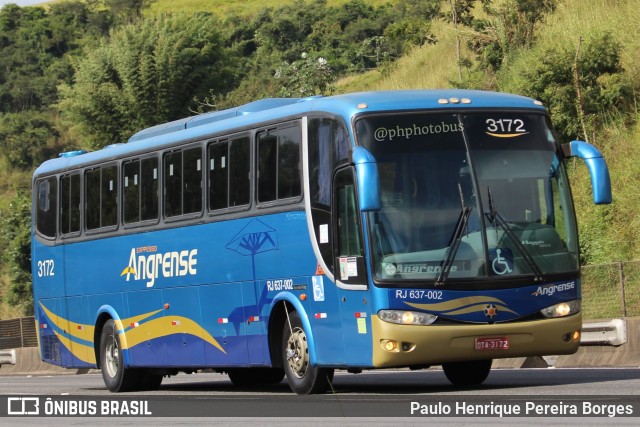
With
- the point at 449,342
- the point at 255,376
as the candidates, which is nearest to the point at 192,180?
the point at 255,376

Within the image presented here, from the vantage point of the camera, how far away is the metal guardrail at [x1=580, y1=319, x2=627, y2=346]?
21.1 m

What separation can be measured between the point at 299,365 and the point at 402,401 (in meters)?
2.26

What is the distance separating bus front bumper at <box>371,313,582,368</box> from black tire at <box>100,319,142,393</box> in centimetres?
706

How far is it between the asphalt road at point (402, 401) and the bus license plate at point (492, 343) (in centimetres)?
49

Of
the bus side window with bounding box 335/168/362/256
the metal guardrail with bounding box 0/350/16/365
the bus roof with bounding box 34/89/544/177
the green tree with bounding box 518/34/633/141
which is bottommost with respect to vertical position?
the metal guardrail with bounding box 0/350/16/365

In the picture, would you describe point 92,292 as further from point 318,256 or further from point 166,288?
point 318,256

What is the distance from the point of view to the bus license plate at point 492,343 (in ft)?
50.1

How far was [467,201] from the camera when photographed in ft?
50.6

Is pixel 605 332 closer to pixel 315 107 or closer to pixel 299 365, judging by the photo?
pixel 299 365

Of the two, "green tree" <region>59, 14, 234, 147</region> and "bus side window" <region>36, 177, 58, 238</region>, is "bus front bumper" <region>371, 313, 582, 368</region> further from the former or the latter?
"green tree" <region>59, 14, 234, 147</region>

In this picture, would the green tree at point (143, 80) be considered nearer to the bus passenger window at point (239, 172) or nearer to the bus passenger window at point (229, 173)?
the bus passenger window at point (229, 173)

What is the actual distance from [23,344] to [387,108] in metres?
22.6

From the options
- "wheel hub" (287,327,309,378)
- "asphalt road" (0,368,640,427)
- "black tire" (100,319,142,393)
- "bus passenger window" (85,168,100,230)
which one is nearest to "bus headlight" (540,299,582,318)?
"asphalt road" (0,368,640,427)

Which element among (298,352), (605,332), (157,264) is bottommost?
(605,332)
